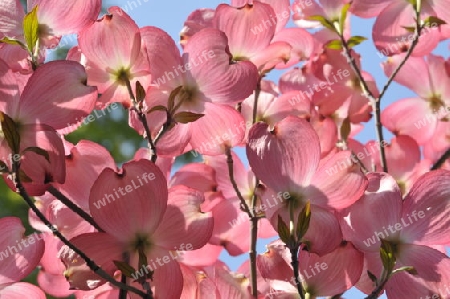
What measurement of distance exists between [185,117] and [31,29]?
0.51 feet

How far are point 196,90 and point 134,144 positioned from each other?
10.8 feet

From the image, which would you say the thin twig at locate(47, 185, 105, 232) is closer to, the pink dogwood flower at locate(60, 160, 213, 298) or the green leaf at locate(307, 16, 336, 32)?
the pink dogwood flower at locate(60, 160, 213, 298)

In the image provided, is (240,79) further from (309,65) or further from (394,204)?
(309,65)

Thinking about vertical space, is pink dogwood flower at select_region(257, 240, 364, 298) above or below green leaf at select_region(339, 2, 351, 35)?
below

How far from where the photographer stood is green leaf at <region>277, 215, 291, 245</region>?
1.85 feet

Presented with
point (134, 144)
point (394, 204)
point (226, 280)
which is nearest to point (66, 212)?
point (226, 280)

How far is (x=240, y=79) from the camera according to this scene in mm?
661

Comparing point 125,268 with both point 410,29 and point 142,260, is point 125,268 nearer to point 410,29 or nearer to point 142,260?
point 142,260

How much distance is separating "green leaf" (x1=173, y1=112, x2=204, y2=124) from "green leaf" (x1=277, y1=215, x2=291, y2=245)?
12cm

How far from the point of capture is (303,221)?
1.86 ft

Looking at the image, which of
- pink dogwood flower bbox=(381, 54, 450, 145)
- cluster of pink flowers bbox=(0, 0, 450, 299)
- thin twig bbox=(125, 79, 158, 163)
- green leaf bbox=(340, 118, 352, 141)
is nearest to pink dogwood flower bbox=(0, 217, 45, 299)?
cluster of pink flowers bbox=(0, 0, 450, 299)

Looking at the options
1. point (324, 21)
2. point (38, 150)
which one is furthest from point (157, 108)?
point (324, 21)

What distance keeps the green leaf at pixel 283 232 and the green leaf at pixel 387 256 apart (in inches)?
3.0

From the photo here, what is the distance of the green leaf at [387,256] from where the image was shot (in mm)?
575
